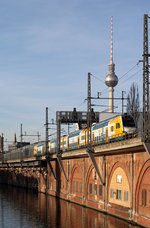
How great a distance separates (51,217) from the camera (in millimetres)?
44312

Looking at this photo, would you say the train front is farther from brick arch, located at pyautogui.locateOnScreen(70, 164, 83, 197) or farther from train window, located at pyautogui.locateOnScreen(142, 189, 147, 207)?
brick arch, located at pyautogui.locateOnScreen(70, 164, 83, 197)

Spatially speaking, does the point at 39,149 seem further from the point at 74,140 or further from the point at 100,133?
the point at 100,133

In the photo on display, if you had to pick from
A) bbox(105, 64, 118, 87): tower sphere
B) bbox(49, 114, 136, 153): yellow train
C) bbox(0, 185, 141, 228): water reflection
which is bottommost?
bbox(0, 185, 141, 228): water reflection

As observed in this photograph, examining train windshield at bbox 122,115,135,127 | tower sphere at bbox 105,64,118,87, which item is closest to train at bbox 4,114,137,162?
train windshield at bbox 122,115,135,127

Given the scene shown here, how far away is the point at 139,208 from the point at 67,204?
20.5 metres

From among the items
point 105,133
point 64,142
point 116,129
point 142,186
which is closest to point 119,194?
point 142,186

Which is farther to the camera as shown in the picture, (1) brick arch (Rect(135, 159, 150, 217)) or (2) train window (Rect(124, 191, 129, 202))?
(2) train window (Rect(124, 191, 129, 202))

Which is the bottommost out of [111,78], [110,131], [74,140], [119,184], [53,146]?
[119,184]

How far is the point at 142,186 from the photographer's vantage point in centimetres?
3584

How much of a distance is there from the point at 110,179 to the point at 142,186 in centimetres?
848

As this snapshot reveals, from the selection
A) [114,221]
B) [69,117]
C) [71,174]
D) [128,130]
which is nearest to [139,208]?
[114,221]

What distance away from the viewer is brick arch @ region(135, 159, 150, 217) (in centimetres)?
3472

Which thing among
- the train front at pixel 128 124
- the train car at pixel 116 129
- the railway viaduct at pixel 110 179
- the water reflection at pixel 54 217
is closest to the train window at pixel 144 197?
the railway viaduct at pixel 110 179

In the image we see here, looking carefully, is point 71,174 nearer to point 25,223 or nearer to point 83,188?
point 83,188
